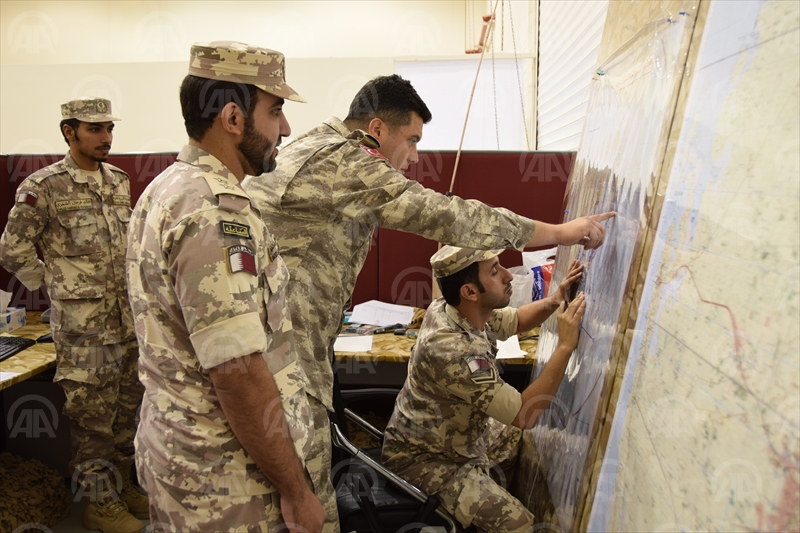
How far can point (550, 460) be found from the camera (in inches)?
52.9

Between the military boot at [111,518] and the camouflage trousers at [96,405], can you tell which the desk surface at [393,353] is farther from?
the military boot at [111,518]

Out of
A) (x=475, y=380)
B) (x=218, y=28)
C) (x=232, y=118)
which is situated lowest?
(x=475, y=380)

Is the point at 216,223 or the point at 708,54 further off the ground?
the point at 708,54

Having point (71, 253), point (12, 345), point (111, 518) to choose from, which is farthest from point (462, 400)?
point (12, 345)

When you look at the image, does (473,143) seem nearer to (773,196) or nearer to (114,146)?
(114,146)

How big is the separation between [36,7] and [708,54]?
29.3 feet

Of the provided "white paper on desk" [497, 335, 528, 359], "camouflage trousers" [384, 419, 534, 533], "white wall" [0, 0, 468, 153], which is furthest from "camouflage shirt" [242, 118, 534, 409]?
"white wall" [0, 0, 468, 153]

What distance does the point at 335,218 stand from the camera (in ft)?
4.33

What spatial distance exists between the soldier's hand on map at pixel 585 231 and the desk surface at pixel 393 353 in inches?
35.2

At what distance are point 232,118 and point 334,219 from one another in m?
0.40

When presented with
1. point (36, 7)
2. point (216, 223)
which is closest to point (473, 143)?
point (216, 223)

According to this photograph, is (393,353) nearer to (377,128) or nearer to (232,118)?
(377,128)

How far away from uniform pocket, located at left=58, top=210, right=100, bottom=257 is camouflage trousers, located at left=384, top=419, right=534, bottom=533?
151 centimetres

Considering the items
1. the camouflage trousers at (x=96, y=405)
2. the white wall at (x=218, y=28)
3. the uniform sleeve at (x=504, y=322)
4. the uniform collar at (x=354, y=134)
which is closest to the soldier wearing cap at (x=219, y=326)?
the uniform collar at (x=354, y=134)
